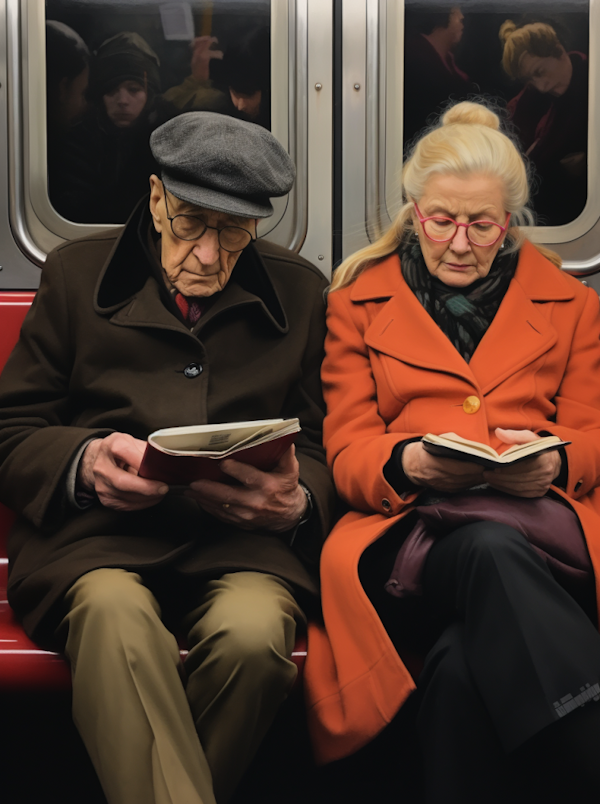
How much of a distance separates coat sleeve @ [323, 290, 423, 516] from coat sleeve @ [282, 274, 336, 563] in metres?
0.03

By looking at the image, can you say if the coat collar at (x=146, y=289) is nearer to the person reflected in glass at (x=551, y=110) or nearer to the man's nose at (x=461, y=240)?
the man's nose at (x=461, y=240)

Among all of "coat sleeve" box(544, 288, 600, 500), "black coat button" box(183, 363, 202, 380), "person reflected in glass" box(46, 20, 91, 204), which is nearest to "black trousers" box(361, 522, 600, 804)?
"coat sleeve" box(544, 288, 600, 500)

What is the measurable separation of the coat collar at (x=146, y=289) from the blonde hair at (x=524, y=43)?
1.12 meters

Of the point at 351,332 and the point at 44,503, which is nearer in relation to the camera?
the point at 44,503

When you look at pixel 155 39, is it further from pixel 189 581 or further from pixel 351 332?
pixel 189 581

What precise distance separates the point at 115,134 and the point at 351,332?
3.46ft

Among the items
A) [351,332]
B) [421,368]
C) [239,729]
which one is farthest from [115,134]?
[239,729]

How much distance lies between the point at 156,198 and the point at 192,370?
0.49m

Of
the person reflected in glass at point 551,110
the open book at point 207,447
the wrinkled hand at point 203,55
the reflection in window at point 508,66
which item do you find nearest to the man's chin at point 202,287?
the open book at point 207,447

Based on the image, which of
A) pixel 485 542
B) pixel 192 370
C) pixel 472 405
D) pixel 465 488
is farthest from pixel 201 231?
pixel 485 542

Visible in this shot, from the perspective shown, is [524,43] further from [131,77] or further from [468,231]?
[131,77]

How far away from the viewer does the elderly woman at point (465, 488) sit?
1548mm

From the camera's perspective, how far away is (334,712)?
1.78 metres

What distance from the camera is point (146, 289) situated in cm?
216
